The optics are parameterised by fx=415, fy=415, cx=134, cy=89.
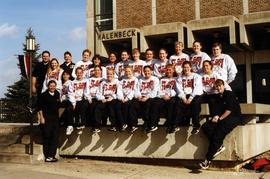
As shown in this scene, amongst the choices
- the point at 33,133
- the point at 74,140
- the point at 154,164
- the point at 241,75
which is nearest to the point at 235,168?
the point at 154,164

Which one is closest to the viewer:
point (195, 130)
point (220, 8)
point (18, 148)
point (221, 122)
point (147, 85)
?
point (221, 122)

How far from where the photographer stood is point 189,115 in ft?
30.0

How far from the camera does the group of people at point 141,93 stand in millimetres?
8812

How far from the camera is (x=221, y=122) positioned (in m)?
8.60

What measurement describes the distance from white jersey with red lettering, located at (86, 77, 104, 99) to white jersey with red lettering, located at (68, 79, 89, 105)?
0.39 feet

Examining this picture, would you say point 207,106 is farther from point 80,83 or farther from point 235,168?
point 80,83

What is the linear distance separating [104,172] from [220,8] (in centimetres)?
1718

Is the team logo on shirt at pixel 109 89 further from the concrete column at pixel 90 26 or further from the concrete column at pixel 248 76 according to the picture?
the concrete column at pixel 90 26

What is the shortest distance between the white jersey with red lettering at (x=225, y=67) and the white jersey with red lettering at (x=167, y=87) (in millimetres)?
1028

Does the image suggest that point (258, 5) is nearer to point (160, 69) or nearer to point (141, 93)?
point (160, 69)

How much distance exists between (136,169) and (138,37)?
15.6 metres

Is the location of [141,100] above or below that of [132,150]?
above

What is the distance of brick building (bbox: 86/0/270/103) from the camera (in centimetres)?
2161

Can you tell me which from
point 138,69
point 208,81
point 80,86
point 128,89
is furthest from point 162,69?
point 80,86
